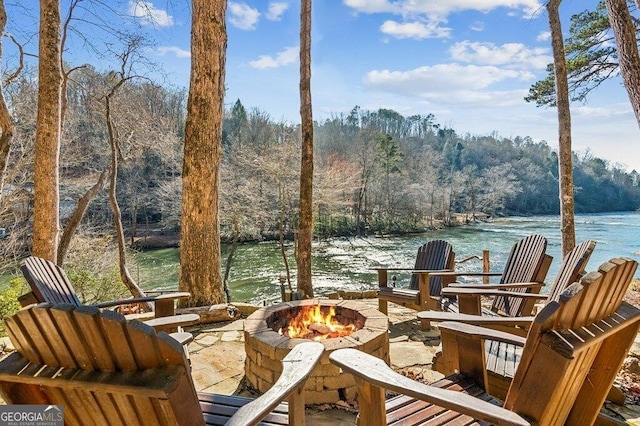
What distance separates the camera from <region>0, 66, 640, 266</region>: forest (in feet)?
22.9

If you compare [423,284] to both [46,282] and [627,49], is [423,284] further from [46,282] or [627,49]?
[627,49]

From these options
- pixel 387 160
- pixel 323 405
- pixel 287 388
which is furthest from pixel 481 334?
pixel 387 160

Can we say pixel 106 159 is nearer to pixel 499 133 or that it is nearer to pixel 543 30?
pixel 543 30

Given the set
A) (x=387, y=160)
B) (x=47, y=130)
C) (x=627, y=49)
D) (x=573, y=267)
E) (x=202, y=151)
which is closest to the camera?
(x=573, y=267)

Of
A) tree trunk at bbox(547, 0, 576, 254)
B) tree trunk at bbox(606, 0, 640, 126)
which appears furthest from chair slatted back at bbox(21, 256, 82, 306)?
tree trunk at bbox(547, 0, 576, 254)

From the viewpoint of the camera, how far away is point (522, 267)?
2945 millimetres

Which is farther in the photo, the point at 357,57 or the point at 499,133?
the point at 499,133

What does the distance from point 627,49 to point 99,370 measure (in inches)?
218

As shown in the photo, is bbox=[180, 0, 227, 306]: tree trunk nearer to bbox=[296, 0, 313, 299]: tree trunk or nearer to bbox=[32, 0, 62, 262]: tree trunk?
bbox=[32, 0, 62, 262]: tree trunk

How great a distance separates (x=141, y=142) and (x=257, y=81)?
147 inches

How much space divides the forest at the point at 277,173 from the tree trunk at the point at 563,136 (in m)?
7.05

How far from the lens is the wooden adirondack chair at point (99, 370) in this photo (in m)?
0.80

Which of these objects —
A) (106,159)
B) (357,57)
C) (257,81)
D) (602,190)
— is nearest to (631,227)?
(602,190)

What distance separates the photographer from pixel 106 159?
1015 centimetres
